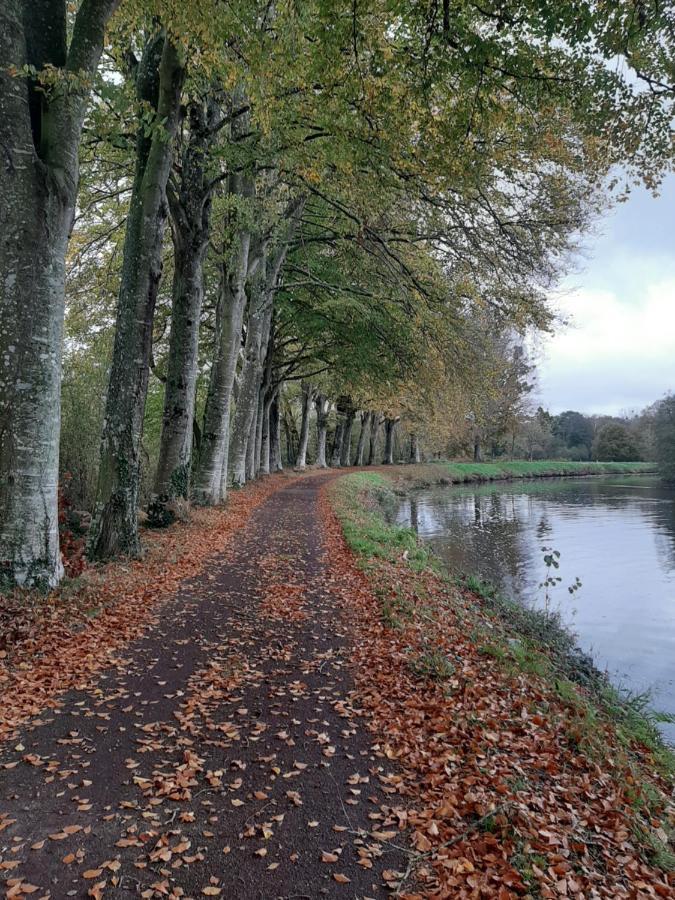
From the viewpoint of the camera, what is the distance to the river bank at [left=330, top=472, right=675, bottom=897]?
3125 millimetres

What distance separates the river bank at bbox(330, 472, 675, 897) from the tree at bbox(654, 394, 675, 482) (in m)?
45.3

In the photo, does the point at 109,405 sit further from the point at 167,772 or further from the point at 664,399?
the point at 664,399

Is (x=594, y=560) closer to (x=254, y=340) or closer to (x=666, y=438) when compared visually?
(x=254, y=340)

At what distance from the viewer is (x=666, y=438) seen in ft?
154

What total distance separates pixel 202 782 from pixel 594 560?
13785 millimetres

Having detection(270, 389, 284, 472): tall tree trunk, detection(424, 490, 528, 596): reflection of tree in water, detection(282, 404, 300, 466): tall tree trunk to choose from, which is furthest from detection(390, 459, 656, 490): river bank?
detection(282, 404, 300, 466): tall tree trunk

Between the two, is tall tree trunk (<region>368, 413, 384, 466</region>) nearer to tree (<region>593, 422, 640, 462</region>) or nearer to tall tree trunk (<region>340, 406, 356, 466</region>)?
tall tree trunk (<region>340, 406, 356, 466</region>)

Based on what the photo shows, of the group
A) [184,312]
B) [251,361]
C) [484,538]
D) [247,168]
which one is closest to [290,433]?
[251,361]

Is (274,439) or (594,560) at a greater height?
(274,439)

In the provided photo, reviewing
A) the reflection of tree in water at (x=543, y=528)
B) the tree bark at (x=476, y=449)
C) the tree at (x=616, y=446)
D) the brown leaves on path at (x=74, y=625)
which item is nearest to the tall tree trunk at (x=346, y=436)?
the tree bark at (x=476, y=449)

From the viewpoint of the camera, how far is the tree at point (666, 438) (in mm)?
46031

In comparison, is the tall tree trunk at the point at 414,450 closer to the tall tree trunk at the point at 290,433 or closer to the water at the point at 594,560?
the tall tree trunk at the point at 290,433

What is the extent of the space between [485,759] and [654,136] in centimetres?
723

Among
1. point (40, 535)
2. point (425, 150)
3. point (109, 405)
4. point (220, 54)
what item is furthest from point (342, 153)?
point (40, 535)
